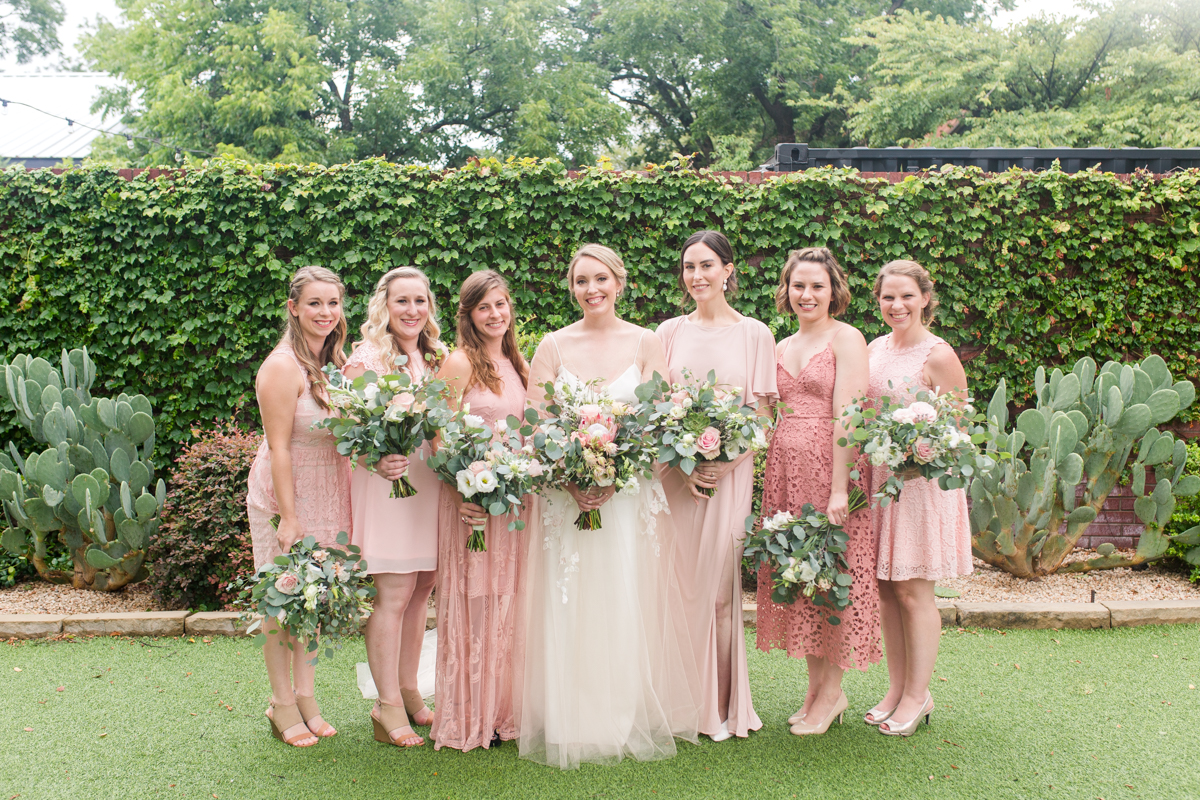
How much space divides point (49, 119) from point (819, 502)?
20.4 metres

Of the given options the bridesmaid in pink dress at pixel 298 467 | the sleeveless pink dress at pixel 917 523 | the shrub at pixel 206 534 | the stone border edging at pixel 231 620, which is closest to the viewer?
the bridesmaid in pink dress at pixel 298 467

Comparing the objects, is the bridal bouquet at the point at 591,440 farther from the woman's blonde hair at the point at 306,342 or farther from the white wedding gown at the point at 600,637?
the woman's blonde hair at the point at 306,342

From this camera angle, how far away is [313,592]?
293 centimetres

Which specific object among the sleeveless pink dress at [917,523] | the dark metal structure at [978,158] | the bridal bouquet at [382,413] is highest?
the dark metal structure at [978,158]

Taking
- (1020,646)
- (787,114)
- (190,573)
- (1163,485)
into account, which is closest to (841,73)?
(787,114)

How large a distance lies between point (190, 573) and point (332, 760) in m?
2.15

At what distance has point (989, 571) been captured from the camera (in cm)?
544

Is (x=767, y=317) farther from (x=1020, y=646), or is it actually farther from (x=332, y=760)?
(x=332, y=760)

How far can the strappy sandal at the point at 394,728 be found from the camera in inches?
130

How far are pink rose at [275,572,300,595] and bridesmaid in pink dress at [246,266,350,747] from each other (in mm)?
220

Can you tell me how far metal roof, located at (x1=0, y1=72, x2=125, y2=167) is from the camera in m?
15.7

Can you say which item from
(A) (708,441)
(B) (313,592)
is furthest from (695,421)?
(B) (313,592)

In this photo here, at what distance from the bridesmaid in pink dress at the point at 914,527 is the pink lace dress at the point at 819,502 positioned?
11cm

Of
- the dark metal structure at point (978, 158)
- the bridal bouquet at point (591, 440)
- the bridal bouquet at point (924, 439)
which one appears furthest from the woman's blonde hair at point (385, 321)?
the dark metal structure at point (978, 158)
